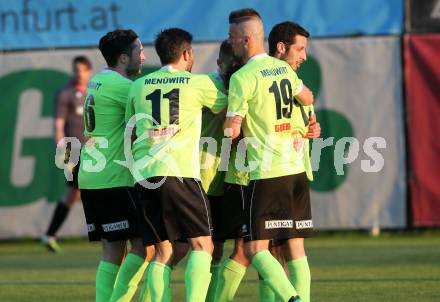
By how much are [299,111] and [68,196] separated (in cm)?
704

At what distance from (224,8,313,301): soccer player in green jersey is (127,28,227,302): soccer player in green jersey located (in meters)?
0.28

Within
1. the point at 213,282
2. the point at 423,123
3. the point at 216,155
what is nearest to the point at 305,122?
the point at 216,155

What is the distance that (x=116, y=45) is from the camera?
832 cm

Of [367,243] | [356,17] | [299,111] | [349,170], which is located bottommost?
[367,243]

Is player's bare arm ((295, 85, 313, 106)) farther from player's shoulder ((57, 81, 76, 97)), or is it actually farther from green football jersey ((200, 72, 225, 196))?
player's shoulder ((57, 81, 76, 97))

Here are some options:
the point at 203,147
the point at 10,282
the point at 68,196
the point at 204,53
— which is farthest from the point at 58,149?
the point at 203,147

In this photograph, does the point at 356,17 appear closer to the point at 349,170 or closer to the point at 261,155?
the point at 349,170

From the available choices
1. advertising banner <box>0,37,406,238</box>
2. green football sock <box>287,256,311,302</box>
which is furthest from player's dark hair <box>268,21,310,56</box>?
advertising banner <box>0,37,406,238</box>

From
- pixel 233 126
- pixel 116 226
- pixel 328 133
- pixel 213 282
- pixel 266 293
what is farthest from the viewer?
pixel 328 133

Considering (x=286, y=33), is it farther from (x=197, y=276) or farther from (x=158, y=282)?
(x=158, y=282)

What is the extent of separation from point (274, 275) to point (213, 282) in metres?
0.96

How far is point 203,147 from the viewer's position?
8.53m

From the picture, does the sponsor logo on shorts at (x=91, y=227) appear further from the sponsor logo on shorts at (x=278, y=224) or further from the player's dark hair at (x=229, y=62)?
the player's dark hair at (x=229, y=62)

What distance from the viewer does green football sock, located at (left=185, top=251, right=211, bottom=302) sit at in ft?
25.5
